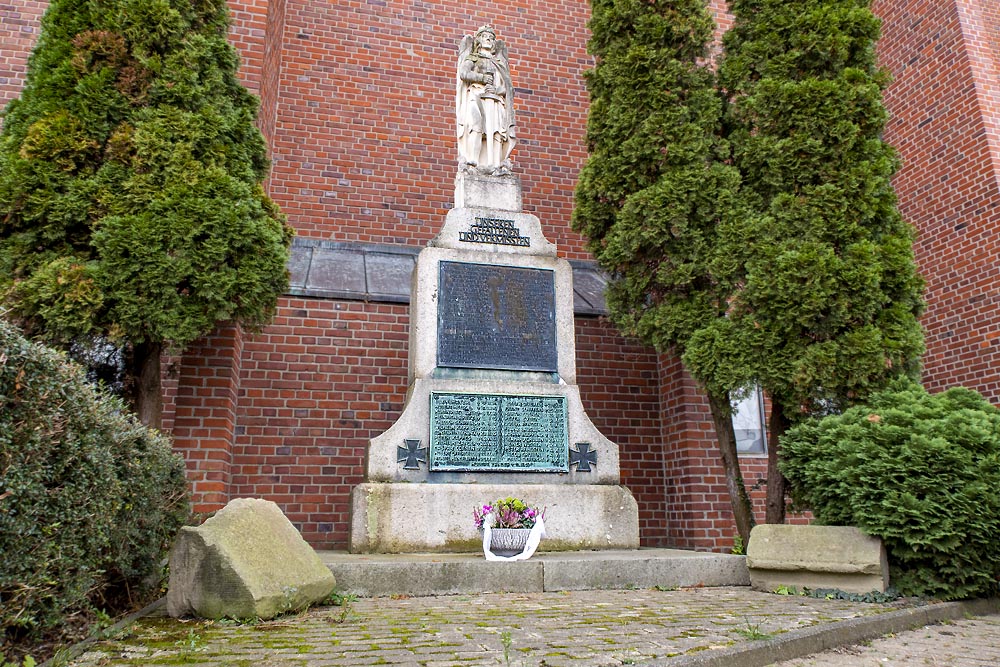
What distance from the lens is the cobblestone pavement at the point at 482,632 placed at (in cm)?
277

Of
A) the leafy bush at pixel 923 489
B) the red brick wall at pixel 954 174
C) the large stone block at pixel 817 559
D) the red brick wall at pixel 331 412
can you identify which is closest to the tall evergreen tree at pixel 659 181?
the large stone block at pixel 817 559

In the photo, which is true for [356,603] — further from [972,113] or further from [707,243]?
[972,113]

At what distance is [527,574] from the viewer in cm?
473

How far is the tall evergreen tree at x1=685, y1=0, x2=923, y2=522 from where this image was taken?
5.85 meters

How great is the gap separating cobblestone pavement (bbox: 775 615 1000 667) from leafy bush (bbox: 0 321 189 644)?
2.99 m

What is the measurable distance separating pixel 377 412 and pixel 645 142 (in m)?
4.09

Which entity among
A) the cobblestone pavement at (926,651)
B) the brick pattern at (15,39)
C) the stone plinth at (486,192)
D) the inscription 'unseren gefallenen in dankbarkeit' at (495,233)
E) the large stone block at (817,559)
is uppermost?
the brick pattern at (15,39)

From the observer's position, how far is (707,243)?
6758mm

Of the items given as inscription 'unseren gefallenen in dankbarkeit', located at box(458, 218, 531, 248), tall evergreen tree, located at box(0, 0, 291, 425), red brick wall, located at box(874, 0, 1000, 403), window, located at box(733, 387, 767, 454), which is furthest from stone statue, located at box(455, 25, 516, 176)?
red brick wall, located at box(874, 0, 1000, 403)

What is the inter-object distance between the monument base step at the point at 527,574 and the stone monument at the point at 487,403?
69cm

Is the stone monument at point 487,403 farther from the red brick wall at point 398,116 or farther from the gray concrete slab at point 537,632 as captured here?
the red brick wall at point 398,116

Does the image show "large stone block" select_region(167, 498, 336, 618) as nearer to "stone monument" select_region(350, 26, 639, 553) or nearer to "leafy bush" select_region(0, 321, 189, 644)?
"leafy bush" select_region(0, 321, 189, 644)

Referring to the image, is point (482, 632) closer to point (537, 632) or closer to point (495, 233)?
point (537, 632)

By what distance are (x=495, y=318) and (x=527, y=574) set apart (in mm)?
2719
